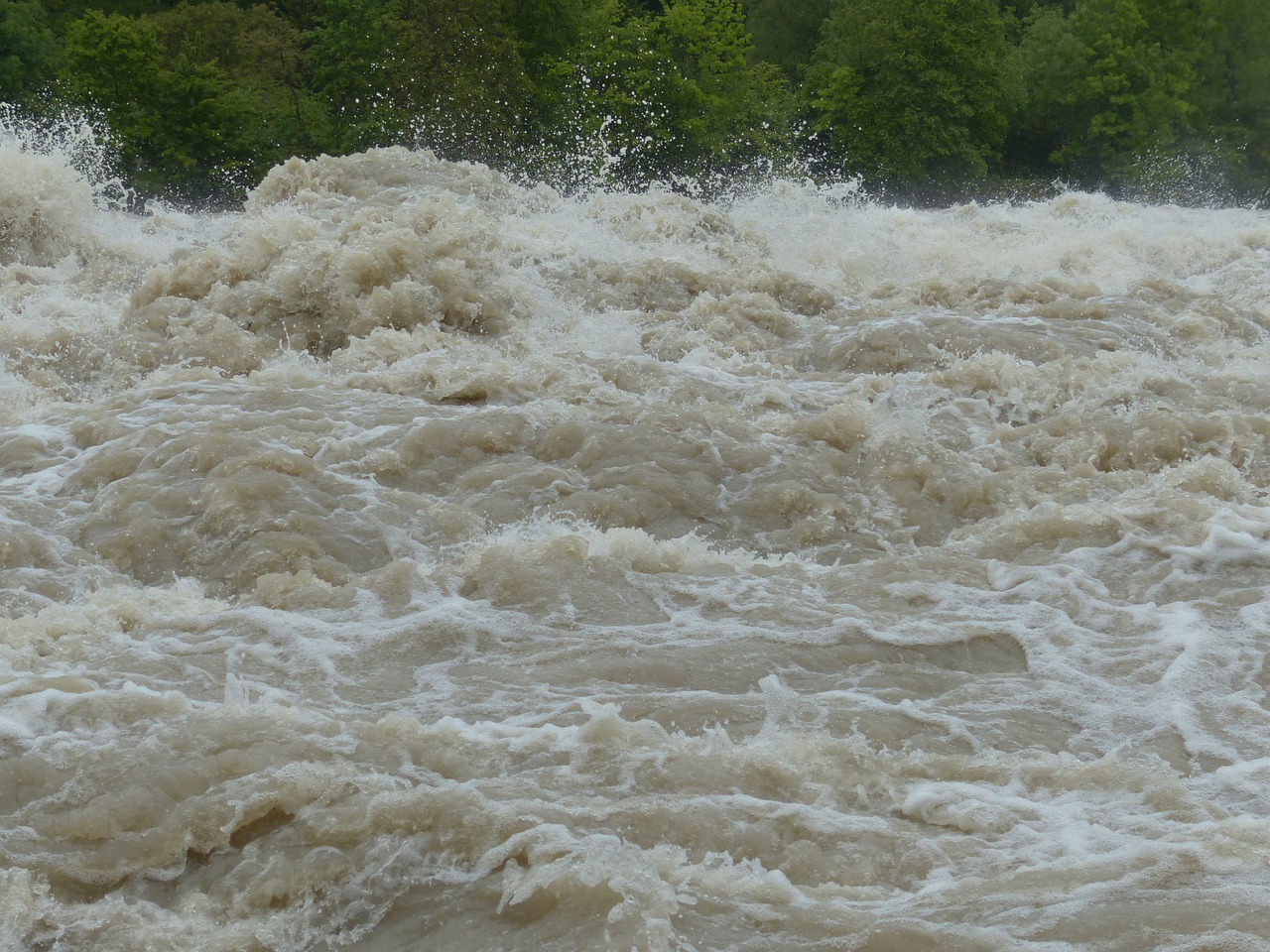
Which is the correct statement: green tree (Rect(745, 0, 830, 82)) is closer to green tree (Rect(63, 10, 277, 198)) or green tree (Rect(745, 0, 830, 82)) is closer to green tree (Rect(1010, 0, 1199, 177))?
green tree (Rect(1010, 0, 1199, 177))

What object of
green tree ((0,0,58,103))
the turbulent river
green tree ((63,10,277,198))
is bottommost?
the turbulent river

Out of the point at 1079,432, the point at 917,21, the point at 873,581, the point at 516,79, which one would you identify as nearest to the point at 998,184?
the point at 917,21

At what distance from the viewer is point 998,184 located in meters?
28.1

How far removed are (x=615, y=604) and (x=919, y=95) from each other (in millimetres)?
24854

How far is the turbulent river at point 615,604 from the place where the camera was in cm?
328

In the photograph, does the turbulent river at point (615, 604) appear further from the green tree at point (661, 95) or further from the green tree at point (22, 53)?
the green tree at point (661, 95)

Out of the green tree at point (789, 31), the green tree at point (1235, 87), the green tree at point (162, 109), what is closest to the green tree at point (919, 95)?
the green tree at point (1235, 87)

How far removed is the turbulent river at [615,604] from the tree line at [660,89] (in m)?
Result: 13.1

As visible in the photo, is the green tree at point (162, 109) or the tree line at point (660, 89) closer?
the green tree at point (162, 109)

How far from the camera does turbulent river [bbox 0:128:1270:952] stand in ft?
10.8

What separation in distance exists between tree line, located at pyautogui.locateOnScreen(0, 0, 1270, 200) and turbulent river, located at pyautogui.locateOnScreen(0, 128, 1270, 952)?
Result: 13.1 meters

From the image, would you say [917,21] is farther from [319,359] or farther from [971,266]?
[319,359]

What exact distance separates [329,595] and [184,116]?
20224 mm

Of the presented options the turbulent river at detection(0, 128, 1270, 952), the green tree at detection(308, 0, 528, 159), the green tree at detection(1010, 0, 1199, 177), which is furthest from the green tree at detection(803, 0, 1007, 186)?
the turbulent river at detection(0, 128, 1270, 952)
